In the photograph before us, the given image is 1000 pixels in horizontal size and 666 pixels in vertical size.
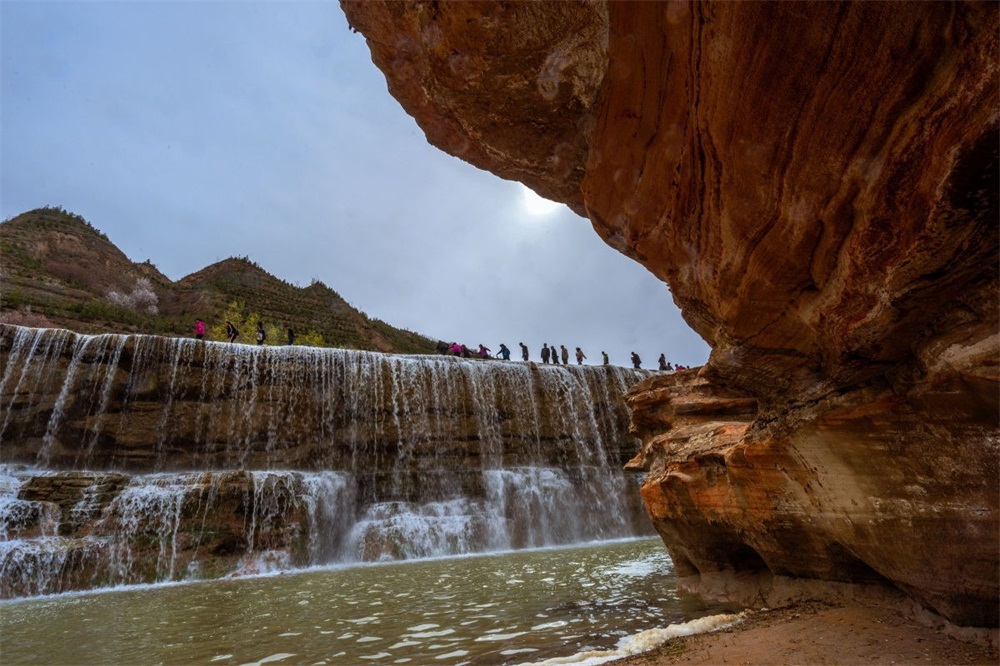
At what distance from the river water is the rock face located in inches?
84.5

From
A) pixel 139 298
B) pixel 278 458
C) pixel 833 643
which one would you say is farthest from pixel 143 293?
pixel 833 643

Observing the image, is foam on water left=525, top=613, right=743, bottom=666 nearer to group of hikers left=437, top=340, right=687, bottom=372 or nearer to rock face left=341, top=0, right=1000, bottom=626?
rock face left=341, top=0, right=1000, bottom=626

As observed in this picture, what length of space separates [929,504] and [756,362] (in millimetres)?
1653

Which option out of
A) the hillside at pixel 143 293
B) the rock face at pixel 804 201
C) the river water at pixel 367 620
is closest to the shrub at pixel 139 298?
the hillside at pixel 143 293

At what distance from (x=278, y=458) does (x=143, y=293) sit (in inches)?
1042

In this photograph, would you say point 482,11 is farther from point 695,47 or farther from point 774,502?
point 774,502

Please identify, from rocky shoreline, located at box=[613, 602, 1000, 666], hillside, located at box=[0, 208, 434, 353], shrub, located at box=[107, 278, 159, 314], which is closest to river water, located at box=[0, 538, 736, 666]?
rocky shoreline, located at box=[613, 602, 1000, 666]

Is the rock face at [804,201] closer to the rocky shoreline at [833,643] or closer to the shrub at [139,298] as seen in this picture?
the rocky shoreline at [833,643]

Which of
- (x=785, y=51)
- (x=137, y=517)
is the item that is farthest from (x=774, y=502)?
(x=137, y=517)

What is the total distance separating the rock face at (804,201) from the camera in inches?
105

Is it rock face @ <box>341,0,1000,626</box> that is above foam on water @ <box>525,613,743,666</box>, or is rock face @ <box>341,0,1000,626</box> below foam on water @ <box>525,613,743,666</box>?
above

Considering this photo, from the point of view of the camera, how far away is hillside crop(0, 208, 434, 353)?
27.0m

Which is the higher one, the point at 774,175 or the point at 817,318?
the point at 774,175

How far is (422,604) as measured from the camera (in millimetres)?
6688
